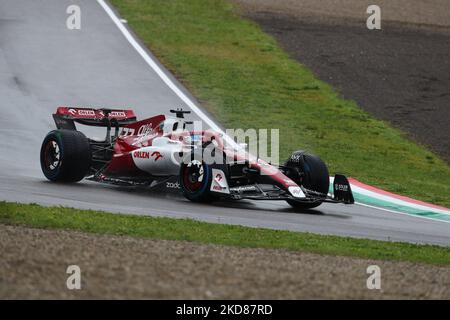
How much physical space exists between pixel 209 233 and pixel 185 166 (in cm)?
316

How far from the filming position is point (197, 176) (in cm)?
1600

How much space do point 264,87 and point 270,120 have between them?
3.44 m

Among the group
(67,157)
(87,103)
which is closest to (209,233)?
(67,157)

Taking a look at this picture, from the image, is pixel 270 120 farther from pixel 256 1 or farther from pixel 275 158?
pixel 256 1

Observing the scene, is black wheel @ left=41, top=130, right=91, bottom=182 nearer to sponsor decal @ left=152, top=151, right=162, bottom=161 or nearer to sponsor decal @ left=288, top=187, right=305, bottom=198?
sponsor decal @ left=152, top=151, right=162, bottom=161

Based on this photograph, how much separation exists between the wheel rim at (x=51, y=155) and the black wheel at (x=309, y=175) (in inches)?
153

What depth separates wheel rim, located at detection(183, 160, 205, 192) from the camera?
626 inches

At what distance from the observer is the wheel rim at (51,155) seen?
685 inches

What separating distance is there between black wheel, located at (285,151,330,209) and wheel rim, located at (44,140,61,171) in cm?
388

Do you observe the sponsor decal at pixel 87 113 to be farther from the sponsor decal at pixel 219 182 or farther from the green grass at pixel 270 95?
the green grass at pixel 270 95

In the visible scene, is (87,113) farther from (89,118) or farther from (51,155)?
(51,155)

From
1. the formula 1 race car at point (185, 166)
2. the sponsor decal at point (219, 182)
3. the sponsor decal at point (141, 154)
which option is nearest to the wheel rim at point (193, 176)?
the formula 1 race car at point (185, 166)
